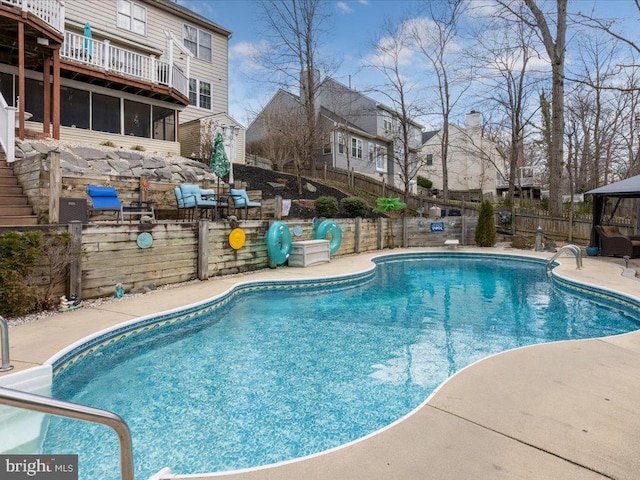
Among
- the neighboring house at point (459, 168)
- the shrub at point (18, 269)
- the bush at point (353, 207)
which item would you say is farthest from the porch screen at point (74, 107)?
the neighboring house at point (459, 168)

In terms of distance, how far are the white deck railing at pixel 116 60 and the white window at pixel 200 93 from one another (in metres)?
3.10

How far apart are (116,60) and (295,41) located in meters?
11.9

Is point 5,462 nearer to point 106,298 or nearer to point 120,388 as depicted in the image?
point 120,388

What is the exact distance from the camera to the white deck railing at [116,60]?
12297 mm

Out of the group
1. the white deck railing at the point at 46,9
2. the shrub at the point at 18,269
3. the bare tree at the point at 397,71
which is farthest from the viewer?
the bare tree at the point at 397,71

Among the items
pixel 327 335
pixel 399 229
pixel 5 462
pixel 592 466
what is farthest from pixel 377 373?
pixel 399 229

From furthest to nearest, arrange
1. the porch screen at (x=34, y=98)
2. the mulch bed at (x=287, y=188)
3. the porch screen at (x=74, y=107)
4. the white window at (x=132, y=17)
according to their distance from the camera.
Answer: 1. the white window at (x=132, y=17)
2. the mulch bed at (x=287, y=188)
3. the porch screen at (x=74, y=107)
4. the porch screen at (x=34, y=98)

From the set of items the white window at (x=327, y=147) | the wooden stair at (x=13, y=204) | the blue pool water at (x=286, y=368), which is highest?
the white window at (x=327, y=147)

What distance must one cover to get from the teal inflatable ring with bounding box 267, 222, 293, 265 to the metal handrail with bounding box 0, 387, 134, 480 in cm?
759

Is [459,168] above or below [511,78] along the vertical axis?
below

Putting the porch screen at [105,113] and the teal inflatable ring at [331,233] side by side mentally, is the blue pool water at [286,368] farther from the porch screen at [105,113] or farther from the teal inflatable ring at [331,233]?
the porch screen at [105,113]

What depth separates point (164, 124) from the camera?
15258 millimetres

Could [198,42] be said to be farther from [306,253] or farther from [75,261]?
[75,261]

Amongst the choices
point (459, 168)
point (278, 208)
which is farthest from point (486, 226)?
point (459, 168)
